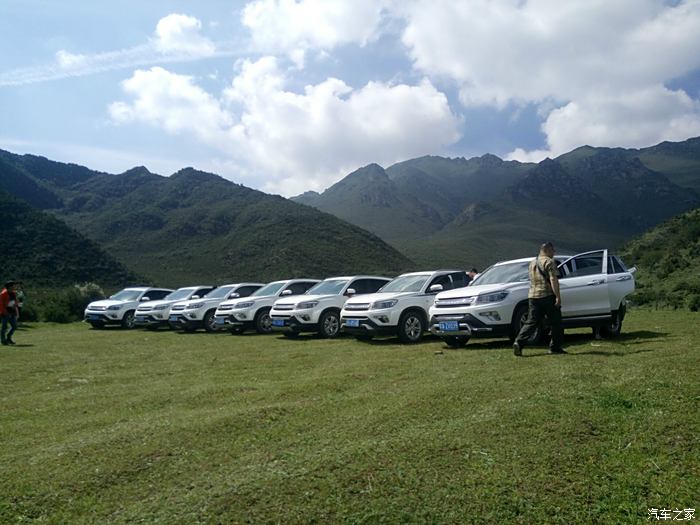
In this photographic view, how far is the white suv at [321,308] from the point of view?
1579 centimetres

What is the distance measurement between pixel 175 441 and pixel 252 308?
503 inches

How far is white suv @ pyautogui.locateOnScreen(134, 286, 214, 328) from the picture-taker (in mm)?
21891

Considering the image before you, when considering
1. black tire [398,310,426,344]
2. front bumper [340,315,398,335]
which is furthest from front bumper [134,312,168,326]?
black tire [398,310,426,344]

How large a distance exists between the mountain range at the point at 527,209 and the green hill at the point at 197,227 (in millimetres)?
17520

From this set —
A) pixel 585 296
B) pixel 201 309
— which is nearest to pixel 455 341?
pixel 585 296

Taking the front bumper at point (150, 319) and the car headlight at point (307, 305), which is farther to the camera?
the front bumper at point (150, 319)

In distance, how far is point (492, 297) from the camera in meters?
10.9

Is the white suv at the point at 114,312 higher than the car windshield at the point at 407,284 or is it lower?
lower

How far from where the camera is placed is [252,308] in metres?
18.2

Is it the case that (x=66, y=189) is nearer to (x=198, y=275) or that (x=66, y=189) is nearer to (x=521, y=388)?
(x=198, y=275)

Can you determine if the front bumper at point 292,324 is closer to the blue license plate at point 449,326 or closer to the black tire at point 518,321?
the blue license plate at point 449,326

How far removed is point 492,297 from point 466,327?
0.72 metres

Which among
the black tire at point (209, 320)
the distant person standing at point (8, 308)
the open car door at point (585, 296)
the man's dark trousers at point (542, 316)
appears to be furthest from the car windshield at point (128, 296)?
the man's dark trousers at point (542, 316)

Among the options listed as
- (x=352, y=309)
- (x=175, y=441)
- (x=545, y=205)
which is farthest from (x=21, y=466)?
(x=545, y=205)
